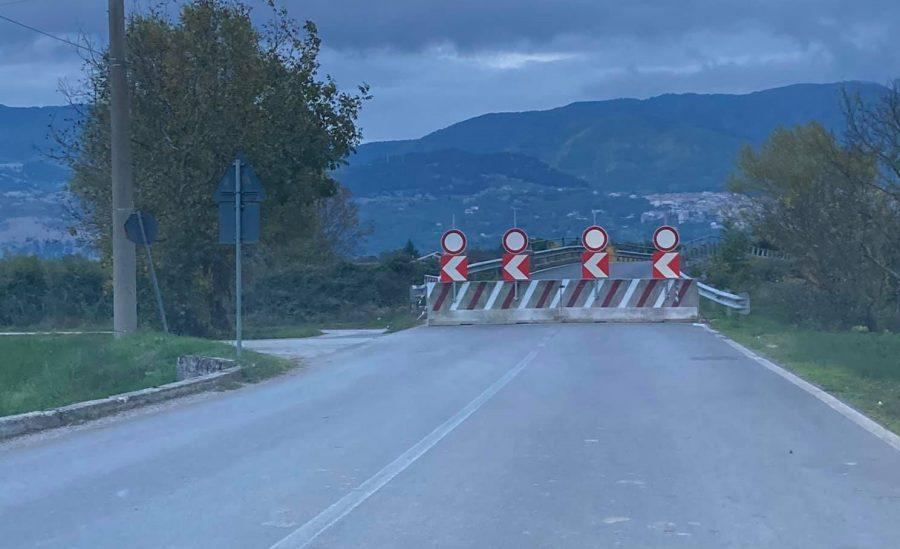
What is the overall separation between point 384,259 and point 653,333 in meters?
28.5

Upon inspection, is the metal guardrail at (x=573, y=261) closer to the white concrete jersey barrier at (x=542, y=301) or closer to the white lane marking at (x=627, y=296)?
the white concrete jersey barrier at (x=542, y=301)

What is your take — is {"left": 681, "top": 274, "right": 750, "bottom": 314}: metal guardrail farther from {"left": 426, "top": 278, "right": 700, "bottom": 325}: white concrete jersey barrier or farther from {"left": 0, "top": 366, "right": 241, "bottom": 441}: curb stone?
{"left": 0, "top": 366, "right": 241, "bottom": 441}: curb stone

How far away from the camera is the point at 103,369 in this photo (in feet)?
62.7

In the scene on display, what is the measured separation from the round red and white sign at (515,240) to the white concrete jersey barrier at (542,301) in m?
1.36

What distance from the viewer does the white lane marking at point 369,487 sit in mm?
8109

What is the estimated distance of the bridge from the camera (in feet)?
27.1

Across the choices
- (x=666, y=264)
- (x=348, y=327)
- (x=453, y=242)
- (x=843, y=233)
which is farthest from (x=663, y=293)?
(x=348, y=327)

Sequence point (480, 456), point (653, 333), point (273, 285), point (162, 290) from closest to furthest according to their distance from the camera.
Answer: point (480, 456)
point (653, 333)
point (162, 290)
point (273, 285)

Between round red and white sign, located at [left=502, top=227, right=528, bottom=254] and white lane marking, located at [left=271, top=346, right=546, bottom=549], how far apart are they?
15.7 m

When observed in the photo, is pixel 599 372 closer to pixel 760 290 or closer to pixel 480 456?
pixel 480 456

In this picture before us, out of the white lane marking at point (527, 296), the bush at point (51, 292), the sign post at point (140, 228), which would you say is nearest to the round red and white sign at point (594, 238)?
the white lane marking at point (527, 296)

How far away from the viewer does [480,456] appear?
1113cm

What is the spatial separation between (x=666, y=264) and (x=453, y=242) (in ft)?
18.2

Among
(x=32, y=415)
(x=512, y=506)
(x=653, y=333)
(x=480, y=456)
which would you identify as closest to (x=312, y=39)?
(x=653, y=333)
